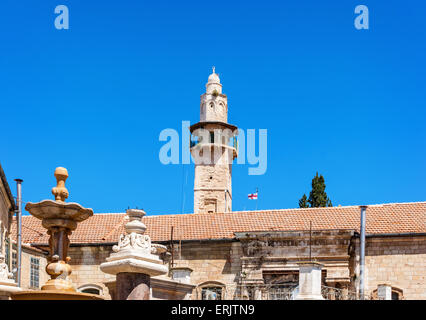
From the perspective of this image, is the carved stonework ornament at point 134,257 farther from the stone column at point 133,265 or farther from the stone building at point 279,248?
the stone building at point 279,248

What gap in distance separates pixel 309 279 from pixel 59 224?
363 inches

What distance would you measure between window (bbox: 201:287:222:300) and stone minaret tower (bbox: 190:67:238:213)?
15239mm

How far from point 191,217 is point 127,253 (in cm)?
2104

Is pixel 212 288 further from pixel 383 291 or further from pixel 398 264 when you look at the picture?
pixel 398 264

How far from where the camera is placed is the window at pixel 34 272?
97.7 feet

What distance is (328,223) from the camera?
29516 millimetres

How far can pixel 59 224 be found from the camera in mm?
12648

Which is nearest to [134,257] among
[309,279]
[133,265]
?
[133,265]

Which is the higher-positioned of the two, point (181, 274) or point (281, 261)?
point (281, 261)

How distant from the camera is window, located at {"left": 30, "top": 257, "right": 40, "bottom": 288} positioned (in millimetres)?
29781

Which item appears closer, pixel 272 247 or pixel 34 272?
pixel 272 247

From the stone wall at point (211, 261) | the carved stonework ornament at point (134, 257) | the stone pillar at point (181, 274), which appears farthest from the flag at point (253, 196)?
the carved stonework ornament at point (134, 257)
